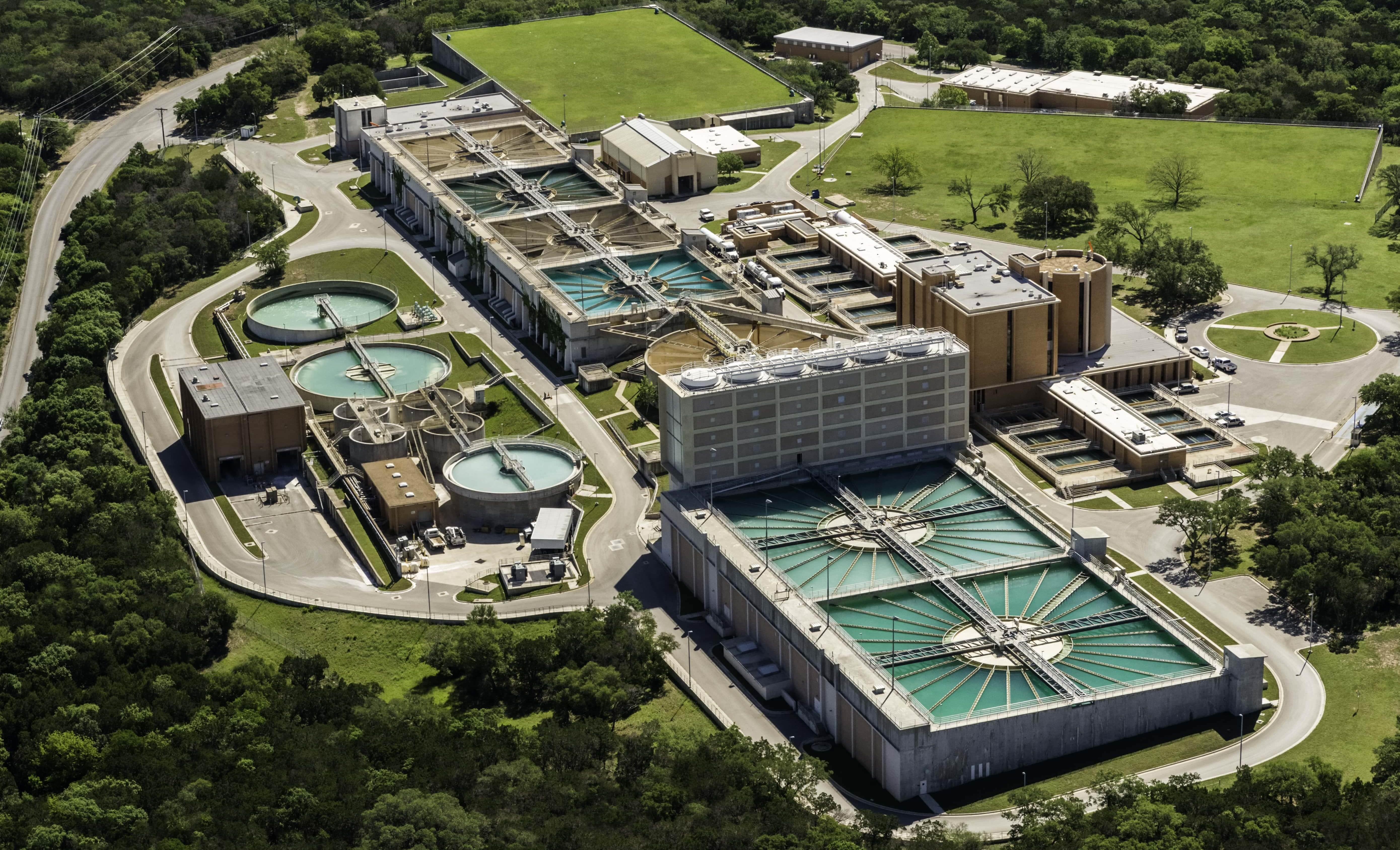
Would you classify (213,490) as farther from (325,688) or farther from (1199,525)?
(1199,525)

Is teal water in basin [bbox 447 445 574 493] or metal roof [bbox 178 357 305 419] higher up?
metal roof [bbox 178 357 305 419]

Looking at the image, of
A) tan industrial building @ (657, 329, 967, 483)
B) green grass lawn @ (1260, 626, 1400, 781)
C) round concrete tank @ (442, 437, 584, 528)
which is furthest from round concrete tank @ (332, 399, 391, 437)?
green grass lawn @ (1260, 626, 1400, 781)

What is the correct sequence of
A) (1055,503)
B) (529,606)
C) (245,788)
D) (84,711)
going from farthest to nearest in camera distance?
(1055,503) → (529,606) → (84,711) → (245,788)

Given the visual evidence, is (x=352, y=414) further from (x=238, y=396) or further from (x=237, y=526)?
(x=237, y=526)

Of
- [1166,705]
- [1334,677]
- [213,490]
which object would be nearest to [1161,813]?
[1166,705]

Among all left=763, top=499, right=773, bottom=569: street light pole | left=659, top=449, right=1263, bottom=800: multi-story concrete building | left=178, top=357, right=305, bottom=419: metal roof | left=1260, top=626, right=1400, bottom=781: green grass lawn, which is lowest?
left=1260, top=626, right=1400, bottom=781: green grass lawn

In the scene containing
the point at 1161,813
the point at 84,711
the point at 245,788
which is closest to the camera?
the point at 1161,813

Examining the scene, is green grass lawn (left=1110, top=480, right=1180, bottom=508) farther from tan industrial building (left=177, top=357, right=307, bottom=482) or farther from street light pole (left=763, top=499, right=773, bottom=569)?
tan industrial building (left=177, top=357, right=307, bottom=482)

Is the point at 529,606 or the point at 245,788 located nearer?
the point at 245,788
